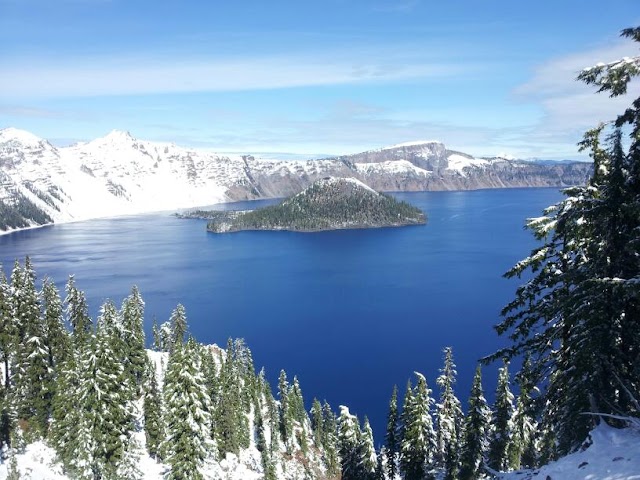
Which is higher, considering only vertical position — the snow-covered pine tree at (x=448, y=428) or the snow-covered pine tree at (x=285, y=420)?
the snow-covered pine tree at (x=448, y=428)

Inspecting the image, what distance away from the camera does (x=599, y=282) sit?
1494 centimetres

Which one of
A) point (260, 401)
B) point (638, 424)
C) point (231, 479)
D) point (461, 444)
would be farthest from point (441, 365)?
point (638, 424)

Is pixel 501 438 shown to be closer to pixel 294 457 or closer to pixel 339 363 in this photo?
pixel 294 457

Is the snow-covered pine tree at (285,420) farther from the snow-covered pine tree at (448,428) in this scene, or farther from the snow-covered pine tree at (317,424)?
the snow-covered pine tree at (448,428)

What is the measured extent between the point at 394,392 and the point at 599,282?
4517 cm

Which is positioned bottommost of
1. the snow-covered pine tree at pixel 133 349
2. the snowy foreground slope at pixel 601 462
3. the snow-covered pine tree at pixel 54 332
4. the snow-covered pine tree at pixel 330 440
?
the snow-covered pine tree at pixel 330 440

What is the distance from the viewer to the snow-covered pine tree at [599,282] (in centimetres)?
1511

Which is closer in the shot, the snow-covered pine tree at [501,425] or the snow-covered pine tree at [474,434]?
the snow-covered pine tree at [501,425]

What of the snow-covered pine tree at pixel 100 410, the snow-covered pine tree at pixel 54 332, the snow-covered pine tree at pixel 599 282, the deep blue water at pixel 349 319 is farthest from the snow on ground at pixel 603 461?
the deep blue water at pixel 349 319

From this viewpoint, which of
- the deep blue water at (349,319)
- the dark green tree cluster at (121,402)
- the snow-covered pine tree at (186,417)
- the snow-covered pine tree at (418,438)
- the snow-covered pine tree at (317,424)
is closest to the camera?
the snow-covered pine tree at (186,417)

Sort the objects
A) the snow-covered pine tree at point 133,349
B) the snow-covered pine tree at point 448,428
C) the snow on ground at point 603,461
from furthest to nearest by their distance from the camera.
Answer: the snow-covered pine tree at point 133,349 < the snow-covered pine tree at point 448,428 < the snow on ground at point 603,461

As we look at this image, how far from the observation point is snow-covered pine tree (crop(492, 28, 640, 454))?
595 inches

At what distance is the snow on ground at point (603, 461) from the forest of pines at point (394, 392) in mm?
681

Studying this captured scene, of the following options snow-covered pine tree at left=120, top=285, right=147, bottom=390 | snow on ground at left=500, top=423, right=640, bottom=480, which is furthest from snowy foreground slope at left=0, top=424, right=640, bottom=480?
snow-covered pine tree at left=120, top=285, right=147, bottom=390
